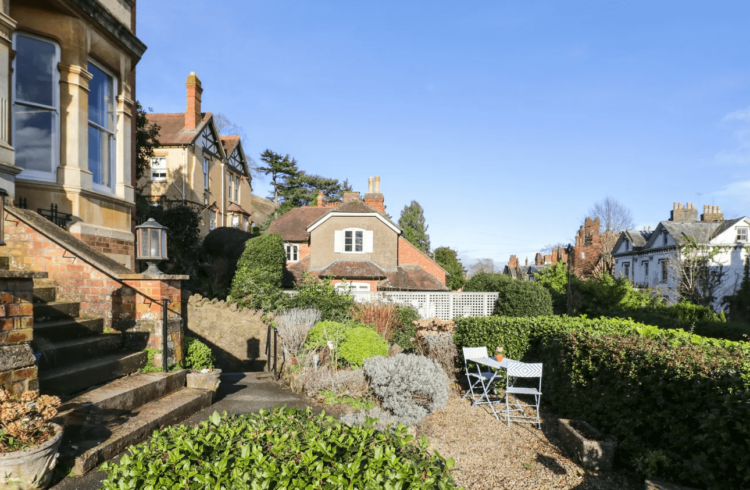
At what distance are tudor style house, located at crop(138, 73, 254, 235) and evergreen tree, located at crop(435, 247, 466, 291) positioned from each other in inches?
677

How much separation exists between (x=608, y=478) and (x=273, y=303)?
10.7 m

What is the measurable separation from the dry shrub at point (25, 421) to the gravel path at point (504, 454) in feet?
13.3

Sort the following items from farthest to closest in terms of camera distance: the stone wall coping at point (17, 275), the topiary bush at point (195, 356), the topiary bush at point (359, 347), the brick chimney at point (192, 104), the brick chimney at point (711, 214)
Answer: the brick chimney at point (711, 214), the brick chimney at point (192, 104), the topiary bush at point (359, 347), the topiary bush at point (195, 356), the stone wall coping at point (17, 275)

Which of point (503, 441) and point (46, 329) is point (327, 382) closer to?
point (503, 441)

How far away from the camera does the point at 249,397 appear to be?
676 cm

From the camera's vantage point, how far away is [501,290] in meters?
16.6

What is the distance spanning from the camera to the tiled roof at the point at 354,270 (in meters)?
22.4

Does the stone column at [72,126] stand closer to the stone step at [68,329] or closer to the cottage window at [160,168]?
the stone step at [68,329]

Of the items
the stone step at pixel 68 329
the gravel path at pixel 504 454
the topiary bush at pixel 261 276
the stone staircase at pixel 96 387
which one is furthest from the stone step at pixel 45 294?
the topiary bush at pixel 261 276

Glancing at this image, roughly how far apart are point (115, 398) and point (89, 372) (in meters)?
0.53

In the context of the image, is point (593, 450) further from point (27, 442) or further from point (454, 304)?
point (454, 304)

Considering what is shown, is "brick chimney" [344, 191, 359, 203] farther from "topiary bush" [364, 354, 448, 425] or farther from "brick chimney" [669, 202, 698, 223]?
"brick chimney" [669, 202, 698, 223]

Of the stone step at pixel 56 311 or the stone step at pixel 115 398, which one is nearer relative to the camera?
the stone step at pixel 115 398

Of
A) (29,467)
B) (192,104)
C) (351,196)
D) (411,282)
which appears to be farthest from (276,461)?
(192,104)
